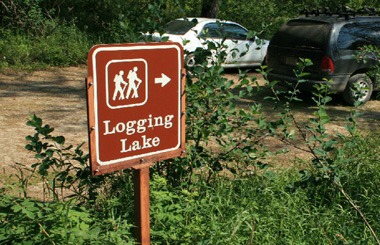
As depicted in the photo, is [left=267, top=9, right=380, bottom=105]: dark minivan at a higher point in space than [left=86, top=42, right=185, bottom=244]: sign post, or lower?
lower

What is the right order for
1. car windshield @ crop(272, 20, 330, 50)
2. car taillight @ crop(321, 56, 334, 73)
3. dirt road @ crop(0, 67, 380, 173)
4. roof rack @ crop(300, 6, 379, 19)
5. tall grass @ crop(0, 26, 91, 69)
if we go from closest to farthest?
dirt road @ crop(0, 67, 380, 173)
car taillight @ crop(321, 56, 334, 73)
car windshield @ crop(272, 20, 330, 50)
roof rack @ crop(300, 6, 379, 19)
tall grass @ crop(0, 26, 91, 69)

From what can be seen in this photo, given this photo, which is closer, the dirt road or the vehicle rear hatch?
the dirt road

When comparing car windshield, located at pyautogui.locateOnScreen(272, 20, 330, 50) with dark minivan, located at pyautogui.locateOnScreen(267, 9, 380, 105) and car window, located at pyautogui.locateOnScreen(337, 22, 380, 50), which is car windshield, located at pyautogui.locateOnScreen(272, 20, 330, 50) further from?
car window, located at pyautogui.locateOnScreen(337, 22, 380, 50)

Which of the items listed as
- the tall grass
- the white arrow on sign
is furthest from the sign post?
the tall grass

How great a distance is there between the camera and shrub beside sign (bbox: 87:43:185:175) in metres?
3.06

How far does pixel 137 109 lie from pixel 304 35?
8.52m

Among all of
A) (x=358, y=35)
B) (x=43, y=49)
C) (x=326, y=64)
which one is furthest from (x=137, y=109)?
(x=43, y=49)

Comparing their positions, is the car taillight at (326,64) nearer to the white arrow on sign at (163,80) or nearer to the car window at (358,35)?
the car window at (358,35)

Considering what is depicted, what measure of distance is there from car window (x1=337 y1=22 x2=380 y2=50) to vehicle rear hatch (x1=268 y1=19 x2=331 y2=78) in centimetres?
35

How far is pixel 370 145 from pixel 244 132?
6.34 feet

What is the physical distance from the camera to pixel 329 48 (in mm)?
10578

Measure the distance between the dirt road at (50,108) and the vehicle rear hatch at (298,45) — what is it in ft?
2.72

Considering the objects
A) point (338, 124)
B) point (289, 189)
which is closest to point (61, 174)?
point (289, 189)

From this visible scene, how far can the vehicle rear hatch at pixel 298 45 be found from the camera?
35.1ft
